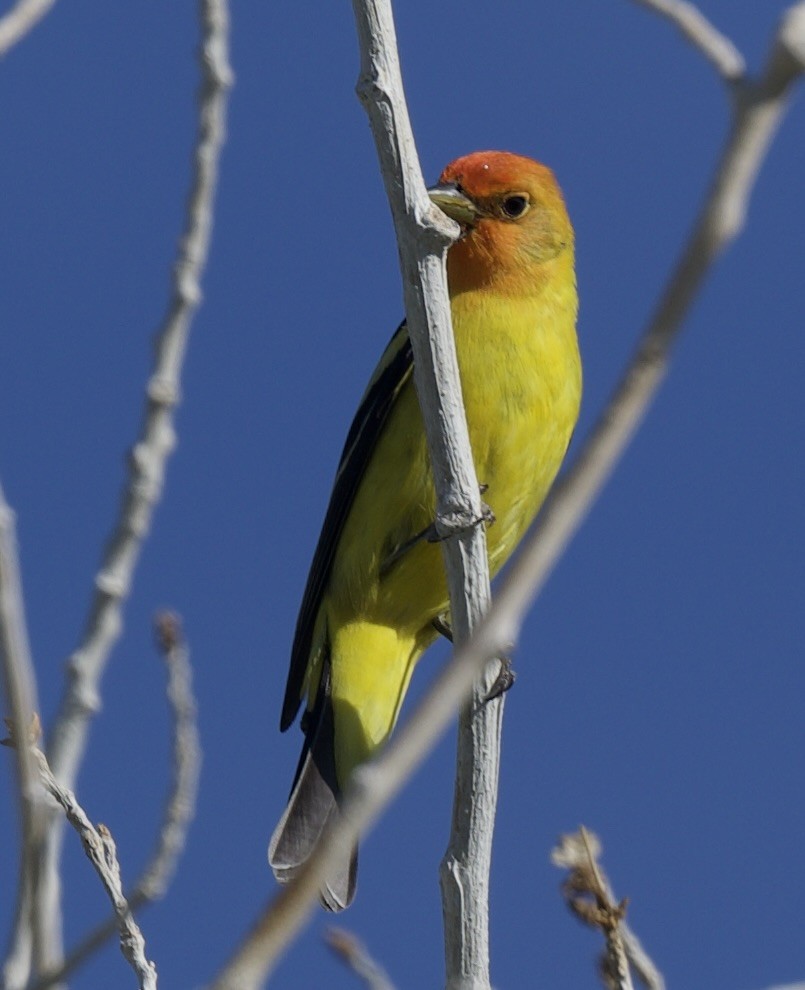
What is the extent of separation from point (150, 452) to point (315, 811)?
11.4 feet

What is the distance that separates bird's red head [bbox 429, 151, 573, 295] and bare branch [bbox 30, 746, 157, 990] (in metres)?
3.29

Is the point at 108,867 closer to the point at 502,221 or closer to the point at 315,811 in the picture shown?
the point at 315,811

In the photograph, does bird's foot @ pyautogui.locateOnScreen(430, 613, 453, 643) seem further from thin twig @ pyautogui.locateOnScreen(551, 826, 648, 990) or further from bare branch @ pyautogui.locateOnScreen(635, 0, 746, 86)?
bare branch @ pyautogui.locateOnScreen(635, 0, 746, 86)

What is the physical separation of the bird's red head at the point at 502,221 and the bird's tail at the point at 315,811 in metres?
1.71

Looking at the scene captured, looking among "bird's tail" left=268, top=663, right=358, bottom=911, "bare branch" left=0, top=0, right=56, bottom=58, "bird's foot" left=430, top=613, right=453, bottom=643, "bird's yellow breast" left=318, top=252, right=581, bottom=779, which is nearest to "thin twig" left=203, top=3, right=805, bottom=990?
"bare branch" left=0, top=0, right=56, bottom=58

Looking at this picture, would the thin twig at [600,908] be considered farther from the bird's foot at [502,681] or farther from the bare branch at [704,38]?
the bare branch at [704,38]

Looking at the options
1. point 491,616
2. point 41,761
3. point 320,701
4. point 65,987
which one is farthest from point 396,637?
point 491,616

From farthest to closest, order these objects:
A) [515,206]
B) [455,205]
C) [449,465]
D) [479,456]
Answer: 1. [515,206]
2. [455,205]
3. [479,456]
4. [449,465]

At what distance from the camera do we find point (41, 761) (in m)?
2.81

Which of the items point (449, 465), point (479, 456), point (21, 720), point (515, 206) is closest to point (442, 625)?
point (479, 456)

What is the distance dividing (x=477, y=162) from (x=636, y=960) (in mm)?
4126

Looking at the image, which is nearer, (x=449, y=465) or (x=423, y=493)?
(x=449, y=465)

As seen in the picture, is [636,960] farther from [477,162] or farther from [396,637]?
[477,162]

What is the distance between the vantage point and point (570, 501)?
123 centimetres
